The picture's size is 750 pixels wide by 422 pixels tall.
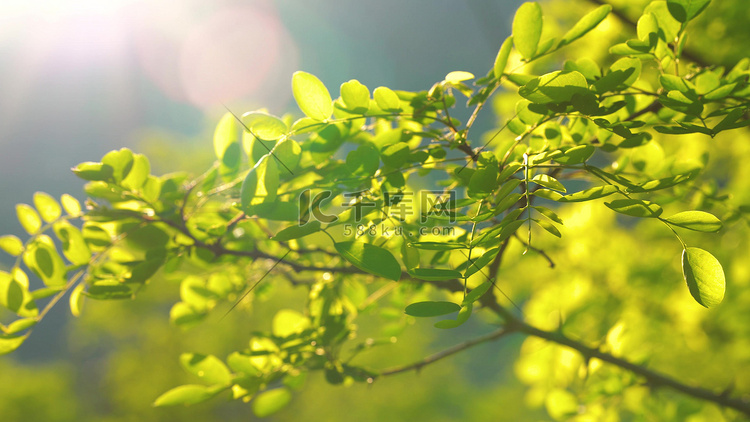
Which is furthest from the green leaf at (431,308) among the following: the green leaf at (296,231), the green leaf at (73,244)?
the green leaf at (73,244)

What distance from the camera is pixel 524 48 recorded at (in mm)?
459

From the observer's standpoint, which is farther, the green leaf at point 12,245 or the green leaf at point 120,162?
the green leaf at point 12,245

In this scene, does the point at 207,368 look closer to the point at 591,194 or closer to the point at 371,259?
the point at 371,259

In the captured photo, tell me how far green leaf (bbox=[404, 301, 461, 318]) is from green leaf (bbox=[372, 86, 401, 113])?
20 centimetres

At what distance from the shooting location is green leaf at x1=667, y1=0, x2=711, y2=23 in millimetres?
418

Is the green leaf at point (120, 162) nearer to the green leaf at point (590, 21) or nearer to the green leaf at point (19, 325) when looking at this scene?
the green leaf at point (19, 325)

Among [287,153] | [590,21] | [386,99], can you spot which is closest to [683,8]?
[590,21]

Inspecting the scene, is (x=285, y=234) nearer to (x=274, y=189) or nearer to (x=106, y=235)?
(x=274, y=189)

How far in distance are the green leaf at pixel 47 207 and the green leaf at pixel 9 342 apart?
0.52 feet

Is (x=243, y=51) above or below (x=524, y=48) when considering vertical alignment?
below

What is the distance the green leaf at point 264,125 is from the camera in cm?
39

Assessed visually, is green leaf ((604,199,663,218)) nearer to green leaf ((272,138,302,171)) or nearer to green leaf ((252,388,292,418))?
green leaf ((272,138,302,171))

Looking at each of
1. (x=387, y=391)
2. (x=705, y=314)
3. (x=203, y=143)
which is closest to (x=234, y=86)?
(x=203, y=143)

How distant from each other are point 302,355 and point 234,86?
10.1m
